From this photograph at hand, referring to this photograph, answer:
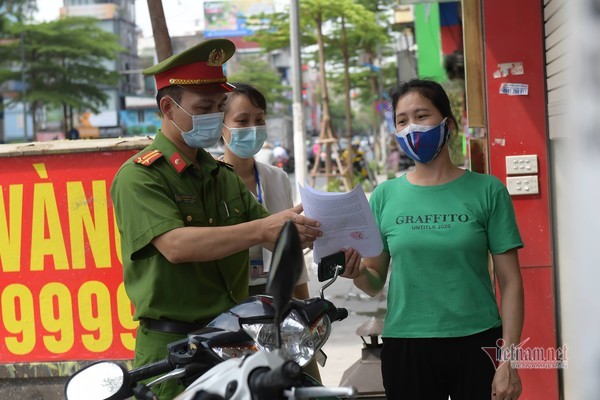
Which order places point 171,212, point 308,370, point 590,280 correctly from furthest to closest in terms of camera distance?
point 308,370 → point 171,212 → point 590,280

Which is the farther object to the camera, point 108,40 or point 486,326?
point 108,40

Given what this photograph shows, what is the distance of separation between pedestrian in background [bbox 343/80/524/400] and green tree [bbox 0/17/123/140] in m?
35.6

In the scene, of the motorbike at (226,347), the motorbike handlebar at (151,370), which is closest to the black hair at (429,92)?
the motorbike at (226,347)

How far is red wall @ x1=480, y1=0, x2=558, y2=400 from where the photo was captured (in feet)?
17.0

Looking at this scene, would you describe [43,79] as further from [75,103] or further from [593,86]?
[593,86]

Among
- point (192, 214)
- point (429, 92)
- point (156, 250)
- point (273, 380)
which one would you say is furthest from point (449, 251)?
point (273, 380)

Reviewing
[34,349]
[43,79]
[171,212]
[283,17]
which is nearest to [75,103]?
[43,79]

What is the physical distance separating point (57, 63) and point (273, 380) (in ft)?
128

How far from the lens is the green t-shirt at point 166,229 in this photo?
261 cm

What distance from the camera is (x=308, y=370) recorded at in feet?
12.6

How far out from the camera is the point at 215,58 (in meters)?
2.94

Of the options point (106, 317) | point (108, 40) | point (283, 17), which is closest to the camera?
point (106, 317)

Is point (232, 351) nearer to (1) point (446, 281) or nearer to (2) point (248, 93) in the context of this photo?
(1) point (446, 281)

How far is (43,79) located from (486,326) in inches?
1491
